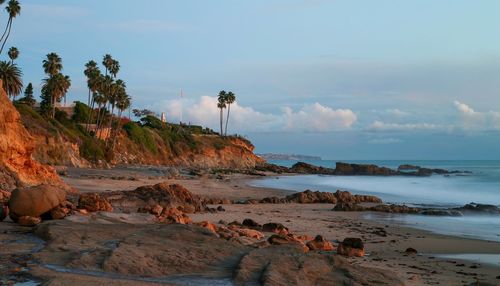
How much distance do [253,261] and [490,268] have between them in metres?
6.05

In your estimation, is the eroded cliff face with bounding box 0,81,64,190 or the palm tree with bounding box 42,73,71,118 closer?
the eroded cliff face with bounding box 0,81,64,190

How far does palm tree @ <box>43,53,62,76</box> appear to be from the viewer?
67.1 meters

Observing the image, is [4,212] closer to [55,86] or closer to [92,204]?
[92,204]

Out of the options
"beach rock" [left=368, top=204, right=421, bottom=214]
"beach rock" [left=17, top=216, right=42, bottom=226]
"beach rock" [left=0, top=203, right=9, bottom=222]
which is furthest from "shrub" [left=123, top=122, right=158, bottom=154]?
"beach rock" [left=17, top=216, right=42, bottom=226]

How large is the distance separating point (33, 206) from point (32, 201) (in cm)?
13

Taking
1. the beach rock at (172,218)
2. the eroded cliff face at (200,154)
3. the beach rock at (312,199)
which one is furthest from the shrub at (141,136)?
the beach rock at (172,218)

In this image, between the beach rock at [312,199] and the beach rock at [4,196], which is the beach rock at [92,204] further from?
the beach rock at [312,199]

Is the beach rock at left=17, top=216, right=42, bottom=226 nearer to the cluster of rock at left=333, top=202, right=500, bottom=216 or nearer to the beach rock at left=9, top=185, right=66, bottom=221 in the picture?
the beach rock at left=9, top=185, right=66, bottom=221

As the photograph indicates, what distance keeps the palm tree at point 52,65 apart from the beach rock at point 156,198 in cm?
5185

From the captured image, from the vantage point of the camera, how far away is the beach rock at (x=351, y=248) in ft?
38.5

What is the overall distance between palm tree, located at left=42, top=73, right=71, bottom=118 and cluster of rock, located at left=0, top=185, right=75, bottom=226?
52.1 m

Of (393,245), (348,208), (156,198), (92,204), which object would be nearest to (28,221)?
(92,204)

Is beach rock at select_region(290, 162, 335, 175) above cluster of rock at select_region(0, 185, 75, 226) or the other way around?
above

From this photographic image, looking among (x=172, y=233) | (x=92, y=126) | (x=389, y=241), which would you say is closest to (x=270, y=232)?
(x=389, y=241)
